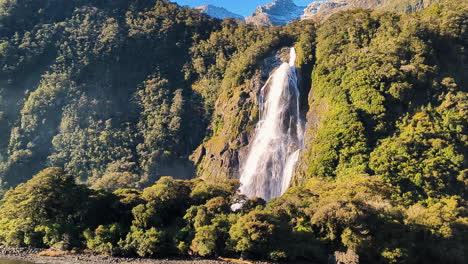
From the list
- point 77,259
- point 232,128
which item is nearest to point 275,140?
point 232,128

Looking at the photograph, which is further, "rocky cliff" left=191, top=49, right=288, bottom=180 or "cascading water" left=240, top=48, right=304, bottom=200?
"rocky cliff" left=191, top=49, right=288, bottom=180

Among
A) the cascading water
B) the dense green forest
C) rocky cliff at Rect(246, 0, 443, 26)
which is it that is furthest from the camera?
rocky cliff at Rect(246, 0, 443, 26)

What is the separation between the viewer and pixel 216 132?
2677 inches

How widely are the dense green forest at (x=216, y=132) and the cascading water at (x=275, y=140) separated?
1.92 metres

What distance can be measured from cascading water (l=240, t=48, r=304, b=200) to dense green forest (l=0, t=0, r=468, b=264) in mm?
1923

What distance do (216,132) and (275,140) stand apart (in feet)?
42.1

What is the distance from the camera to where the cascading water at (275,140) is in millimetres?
54625

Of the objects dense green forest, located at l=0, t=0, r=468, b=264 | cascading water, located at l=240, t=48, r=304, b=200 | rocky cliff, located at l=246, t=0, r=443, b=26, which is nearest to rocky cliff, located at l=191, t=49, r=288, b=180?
dense green forest, located at l=0, t=0, r=468, b=264

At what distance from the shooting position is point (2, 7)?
90188 millimetres

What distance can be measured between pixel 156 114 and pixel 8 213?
35215 millimetres

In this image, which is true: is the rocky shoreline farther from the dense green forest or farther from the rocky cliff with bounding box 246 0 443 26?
the rocky cliff with bounding box 246 0 443 26

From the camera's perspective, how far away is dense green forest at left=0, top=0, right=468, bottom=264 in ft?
117

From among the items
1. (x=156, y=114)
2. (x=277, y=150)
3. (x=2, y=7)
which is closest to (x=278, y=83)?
(x=277, y=150)

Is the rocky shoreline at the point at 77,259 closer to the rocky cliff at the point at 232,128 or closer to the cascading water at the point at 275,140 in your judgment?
the cascading water at the point at 275,140
